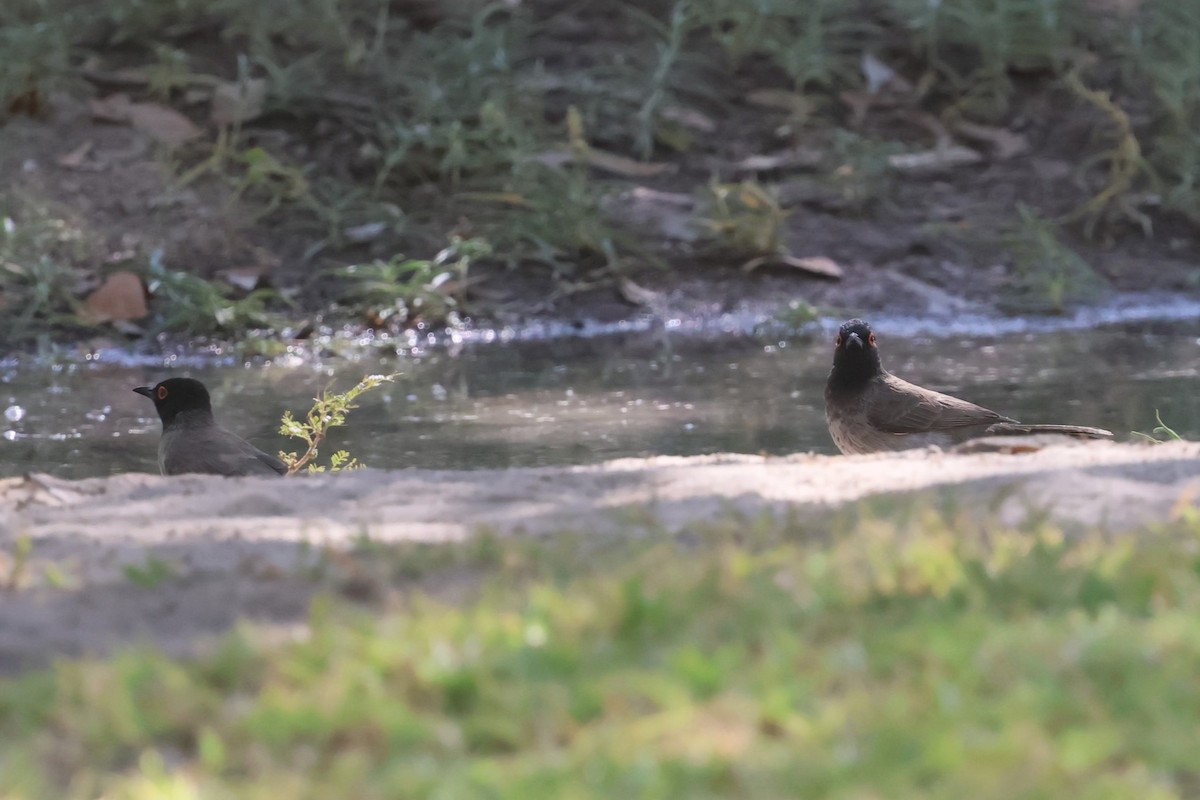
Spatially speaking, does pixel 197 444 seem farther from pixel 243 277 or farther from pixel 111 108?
pixel 111 108

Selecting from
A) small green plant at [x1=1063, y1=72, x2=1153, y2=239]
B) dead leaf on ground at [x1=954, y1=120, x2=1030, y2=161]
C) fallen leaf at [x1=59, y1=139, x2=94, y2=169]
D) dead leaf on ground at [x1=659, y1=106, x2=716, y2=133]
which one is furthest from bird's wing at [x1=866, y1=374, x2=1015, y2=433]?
fallen leaf at [x1=59, y1=139, x2=94, y2=169]

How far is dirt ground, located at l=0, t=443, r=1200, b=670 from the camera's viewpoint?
3539mm

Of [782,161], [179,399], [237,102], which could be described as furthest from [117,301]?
[782,161]

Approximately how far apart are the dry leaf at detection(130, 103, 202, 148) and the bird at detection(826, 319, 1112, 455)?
719 centimetres

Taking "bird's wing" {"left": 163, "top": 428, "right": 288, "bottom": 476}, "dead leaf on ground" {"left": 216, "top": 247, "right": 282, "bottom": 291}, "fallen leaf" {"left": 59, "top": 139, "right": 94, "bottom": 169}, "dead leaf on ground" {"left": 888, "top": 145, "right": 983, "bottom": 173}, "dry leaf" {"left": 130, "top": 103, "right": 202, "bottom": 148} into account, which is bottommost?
"dead leaf on ground" {"left": 216, "top": 247, "right": 282, "bottom": 291}

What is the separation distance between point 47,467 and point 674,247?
5.93 metres

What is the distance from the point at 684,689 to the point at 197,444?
4236mm

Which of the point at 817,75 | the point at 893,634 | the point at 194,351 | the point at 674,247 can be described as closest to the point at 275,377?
the point at 194,351

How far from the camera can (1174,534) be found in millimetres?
3896

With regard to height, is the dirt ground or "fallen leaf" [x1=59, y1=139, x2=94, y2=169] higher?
the dirt ground

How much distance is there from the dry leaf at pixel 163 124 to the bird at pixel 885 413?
719 centimetres

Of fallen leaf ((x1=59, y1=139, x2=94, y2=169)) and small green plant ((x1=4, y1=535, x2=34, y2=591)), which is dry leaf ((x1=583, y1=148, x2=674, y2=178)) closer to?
fallen leaf ((x1=59, y1=139, x2=94, y2=169))

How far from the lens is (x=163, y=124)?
43.2 feet

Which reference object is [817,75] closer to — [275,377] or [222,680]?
[275,377]
